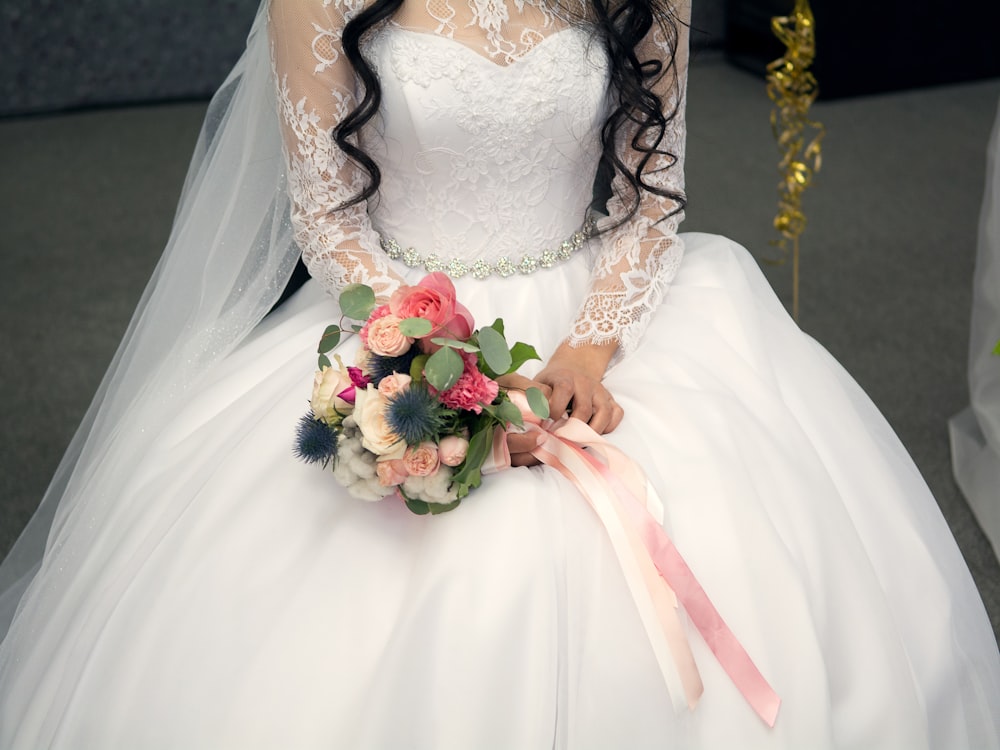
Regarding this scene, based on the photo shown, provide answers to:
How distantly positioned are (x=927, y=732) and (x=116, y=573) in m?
0.98

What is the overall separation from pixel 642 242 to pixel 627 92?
22 centimetres

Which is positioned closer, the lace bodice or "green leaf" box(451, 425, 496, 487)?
"green leaf" box(451, 425, 496, 487)

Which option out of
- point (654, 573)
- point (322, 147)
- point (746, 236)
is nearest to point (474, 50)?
point (322, 147)

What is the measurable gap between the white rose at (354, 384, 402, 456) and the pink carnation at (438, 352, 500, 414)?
61mm

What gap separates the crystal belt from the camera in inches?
61.1

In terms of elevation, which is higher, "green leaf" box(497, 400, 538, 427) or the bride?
"green leaf" box(497, 400, 538, 427)

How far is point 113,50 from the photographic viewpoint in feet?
17.9

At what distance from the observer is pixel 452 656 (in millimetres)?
1074

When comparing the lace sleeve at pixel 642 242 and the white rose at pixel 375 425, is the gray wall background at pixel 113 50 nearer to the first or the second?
the lace sleeve at pixel 642 242

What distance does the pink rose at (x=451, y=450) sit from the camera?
1.08 meters

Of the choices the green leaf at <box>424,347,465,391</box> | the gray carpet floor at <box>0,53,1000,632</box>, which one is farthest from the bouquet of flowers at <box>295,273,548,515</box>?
the gray carpet floor at <box>0,53,1000,632</box>

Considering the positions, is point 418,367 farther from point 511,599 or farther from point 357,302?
point 511,599

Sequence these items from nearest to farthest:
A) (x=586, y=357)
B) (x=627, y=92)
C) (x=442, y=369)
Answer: (x=442, y=369) → (x=586, y=357) → (x=627, y=92)

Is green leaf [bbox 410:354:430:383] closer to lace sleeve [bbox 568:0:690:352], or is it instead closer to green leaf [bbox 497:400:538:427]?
green leaf [bbox 497:400:538:427]
